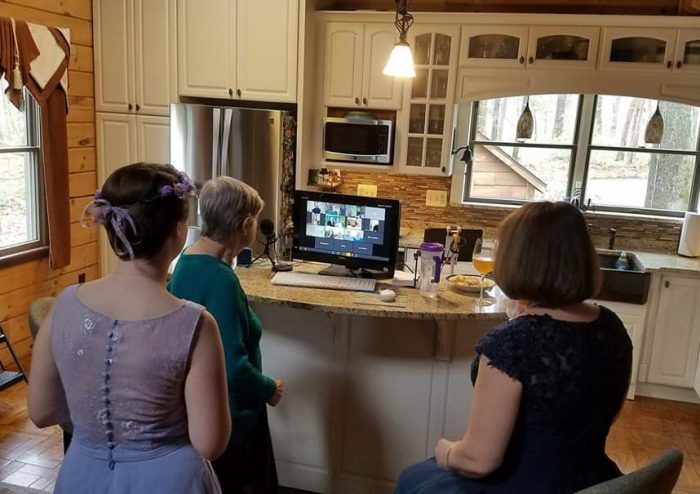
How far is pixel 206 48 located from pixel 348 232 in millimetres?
2192

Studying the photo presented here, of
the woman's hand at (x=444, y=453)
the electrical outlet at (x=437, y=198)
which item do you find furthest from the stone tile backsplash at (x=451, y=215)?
the woman's hand at (x=444, y=453)

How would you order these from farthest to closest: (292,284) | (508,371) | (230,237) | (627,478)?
(292,284) → (230,237) → (508,371) → (627,478)

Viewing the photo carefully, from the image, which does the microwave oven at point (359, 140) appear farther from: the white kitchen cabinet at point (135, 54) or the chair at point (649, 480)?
the chair at point (649, 480)

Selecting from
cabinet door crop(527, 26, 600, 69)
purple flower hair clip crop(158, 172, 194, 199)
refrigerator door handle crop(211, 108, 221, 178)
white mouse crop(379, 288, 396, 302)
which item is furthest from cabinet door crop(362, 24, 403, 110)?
purple flower hair clip crop(158, 172, 194, 199)

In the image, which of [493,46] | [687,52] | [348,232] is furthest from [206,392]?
[687,52]

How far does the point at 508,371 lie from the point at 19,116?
3532 mm

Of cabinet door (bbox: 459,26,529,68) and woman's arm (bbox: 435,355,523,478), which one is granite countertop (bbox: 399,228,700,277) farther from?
woman's arm (bbox: 435,355,523,478)

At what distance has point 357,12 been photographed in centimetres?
407

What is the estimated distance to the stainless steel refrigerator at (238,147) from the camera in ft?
12.8

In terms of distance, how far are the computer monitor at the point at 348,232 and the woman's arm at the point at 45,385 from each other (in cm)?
142

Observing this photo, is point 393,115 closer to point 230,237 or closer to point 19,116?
point 19,116

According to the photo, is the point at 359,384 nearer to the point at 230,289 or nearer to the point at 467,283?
the point at 467,283

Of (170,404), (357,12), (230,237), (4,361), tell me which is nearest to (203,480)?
(170,404)

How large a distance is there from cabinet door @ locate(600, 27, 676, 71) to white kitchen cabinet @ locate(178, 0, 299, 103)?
1.95 m
